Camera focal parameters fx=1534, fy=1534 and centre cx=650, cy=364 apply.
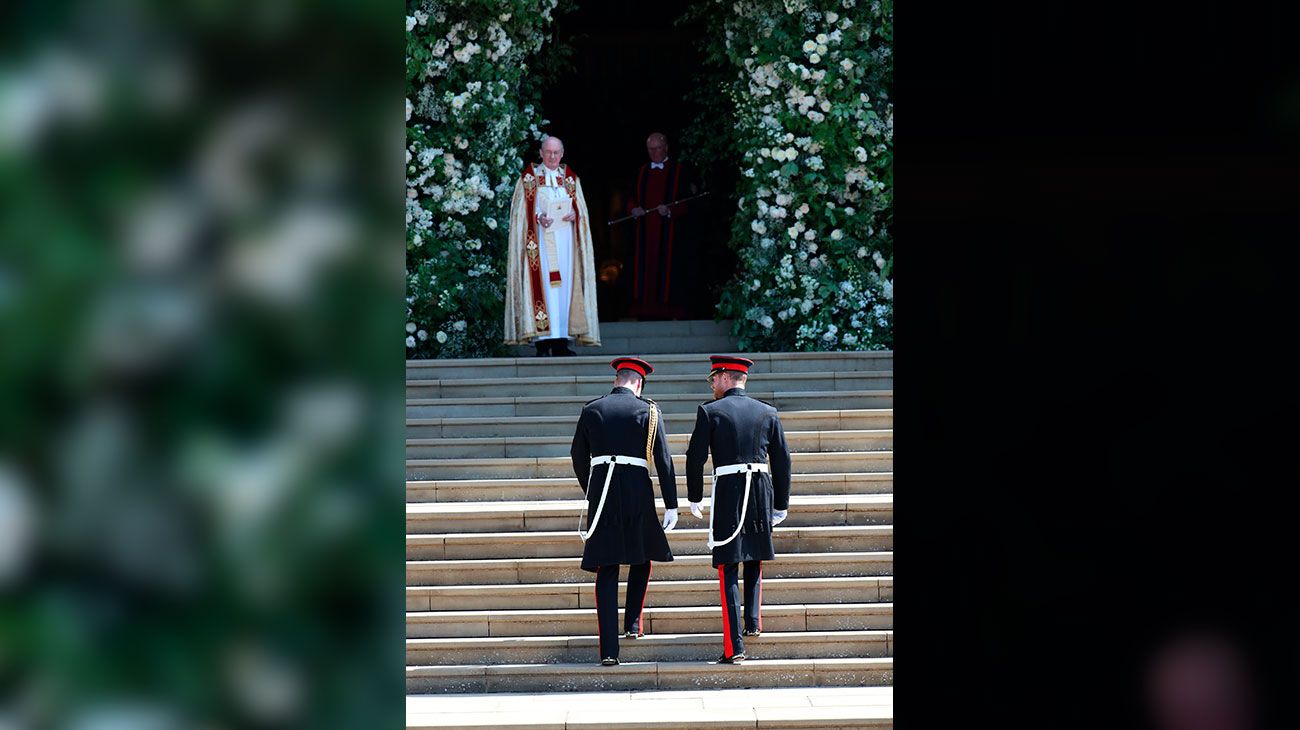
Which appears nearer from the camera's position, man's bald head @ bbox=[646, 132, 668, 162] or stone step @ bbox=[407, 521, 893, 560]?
stone step @ bbox=[407, 521, 893, 560]

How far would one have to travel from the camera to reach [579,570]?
8.68 metres

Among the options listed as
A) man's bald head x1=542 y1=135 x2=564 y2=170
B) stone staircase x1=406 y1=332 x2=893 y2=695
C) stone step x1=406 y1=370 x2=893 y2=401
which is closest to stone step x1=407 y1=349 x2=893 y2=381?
stone step x1=406 y1=370 x2=893 y2=401

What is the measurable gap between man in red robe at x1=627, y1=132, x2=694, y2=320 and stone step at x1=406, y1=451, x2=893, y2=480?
506 cm

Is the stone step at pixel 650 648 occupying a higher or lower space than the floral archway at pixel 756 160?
lower

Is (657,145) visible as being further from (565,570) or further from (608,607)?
(608,607)

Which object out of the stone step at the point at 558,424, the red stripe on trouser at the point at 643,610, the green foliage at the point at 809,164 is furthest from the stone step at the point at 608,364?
the red stripe on trouser at the point at 643,610

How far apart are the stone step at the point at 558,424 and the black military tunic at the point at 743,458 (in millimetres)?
2359

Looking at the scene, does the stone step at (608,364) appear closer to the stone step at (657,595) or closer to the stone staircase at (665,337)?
the stone staircase at (665,337)

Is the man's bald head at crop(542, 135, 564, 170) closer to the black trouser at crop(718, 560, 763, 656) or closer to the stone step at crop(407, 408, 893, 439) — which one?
the stone step at crop(407, 408, 893, 439)

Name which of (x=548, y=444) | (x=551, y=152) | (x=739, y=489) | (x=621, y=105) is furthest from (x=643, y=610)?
(x=621, y=105)

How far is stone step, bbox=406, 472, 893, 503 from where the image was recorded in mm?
9594

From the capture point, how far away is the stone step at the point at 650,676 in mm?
7828
